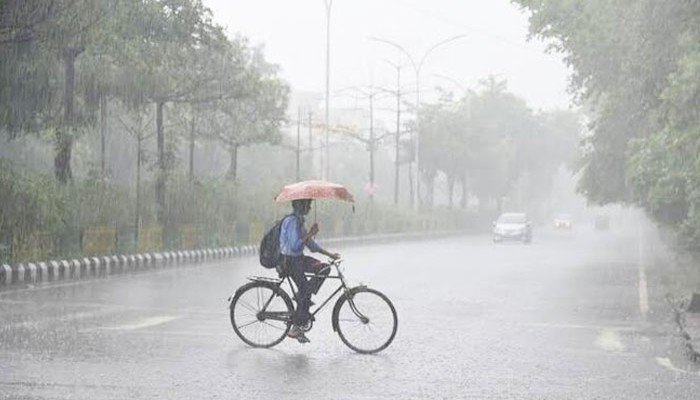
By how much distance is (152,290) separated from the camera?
18828 millimetres

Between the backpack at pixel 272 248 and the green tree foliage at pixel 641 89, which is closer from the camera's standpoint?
the backpack at pixel 272 248

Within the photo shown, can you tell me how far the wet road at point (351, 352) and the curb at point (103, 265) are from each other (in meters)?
1.04

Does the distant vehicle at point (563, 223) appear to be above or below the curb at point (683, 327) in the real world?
above

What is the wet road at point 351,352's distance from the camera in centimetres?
884

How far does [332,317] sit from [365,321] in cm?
36

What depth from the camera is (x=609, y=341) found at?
40.9 feet

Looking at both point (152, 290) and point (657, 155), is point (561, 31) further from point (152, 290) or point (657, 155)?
point (152, 290)

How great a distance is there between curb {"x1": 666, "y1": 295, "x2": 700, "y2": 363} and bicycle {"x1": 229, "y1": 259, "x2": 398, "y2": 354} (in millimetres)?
3020

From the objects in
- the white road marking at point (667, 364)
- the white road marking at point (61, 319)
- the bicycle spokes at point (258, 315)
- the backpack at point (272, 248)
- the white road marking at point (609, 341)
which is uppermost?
the backpack at point (272, 248)

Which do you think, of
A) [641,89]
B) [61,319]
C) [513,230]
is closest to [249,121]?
[513,230]

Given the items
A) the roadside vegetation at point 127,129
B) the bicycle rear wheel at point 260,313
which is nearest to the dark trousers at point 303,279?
the bicycle rear wheel at point 260,313

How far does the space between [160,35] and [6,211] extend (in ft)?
34.4

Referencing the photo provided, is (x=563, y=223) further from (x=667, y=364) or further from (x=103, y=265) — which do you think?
(x=667, y=364)

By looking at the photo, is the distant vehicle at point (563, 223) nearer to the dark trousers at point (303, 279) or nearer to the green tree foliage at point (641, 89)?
the green tree foliage at point (641, 89)
